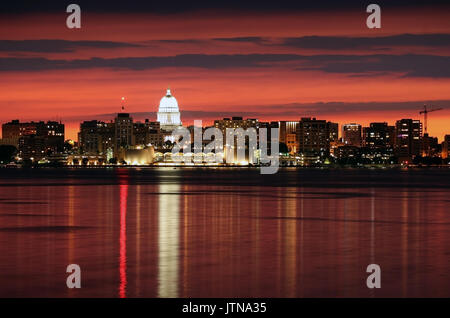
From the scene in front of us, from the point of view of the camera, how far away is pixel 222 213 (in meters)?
49.2

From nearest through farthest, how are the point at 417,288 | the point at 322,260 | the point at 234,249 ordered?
the point at 417,288 → the point at 322,260 → the point at 234,249

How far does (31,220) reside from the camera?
4316 centimetres

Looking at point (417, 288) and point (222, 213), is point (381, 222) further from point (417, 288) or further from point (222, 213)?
point (417, 288)
